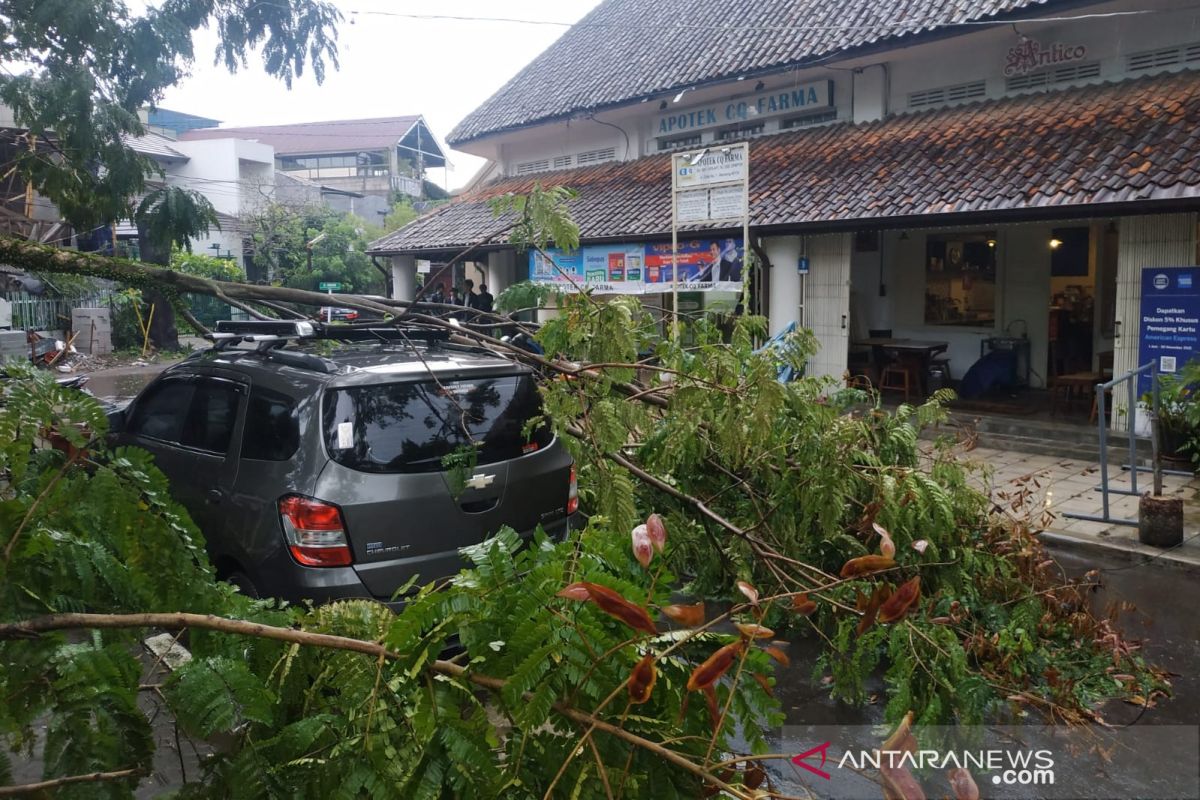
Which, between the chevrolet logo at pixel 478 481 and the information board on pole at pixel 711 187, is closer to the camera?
the chevrolet logo at pixel 478 481

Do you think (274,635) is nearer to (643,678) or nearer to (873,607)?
(643,678)

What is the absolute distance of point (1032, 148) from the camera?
38.2 ft

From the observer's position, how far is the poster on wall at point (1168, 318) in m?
10.0

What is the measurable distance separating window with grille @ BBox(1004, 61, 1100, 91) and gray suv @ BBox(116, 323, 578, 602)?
11.0 metres

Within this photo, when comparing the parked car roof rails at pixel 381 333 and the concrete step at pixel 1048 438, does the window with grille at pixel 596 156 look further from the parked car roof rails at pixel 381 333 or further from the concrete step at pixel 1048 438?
the parked car roof rails at pixel 381 333

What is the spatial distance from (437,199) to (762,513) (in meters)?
43.2

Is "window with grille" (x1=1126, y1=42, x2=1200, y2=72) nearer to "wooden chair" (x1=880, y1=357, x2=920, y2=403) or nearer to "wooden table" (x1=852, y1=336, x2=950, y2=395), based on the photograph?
"wooden table" (x1=852, y1=336, x2=950, y2=395)

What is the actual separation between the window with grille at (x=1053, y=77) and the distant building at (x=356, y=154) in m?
38.3

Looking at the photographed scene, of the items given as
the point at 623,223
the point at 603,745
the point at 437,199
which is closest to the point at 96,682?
the point at 603,745

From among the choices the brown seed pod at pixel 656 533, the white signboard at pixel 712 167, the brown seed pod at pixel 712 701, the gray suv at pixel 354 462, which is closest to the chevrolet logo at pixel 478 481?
the gray suv at pixel 354 462

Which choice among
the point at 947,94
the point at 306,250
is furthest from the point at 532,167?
the point at 306,250

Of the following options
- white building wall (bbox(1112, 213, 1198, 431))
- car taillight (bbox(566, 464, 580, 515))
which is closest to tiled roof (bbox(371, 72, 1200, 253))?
white building wall (bbox(1112, 213, 1198, 431))

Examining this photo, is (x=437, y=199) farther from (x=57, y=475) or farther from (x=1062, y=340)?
(x=57, y=475)

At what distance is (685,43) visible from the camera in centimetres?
1788
